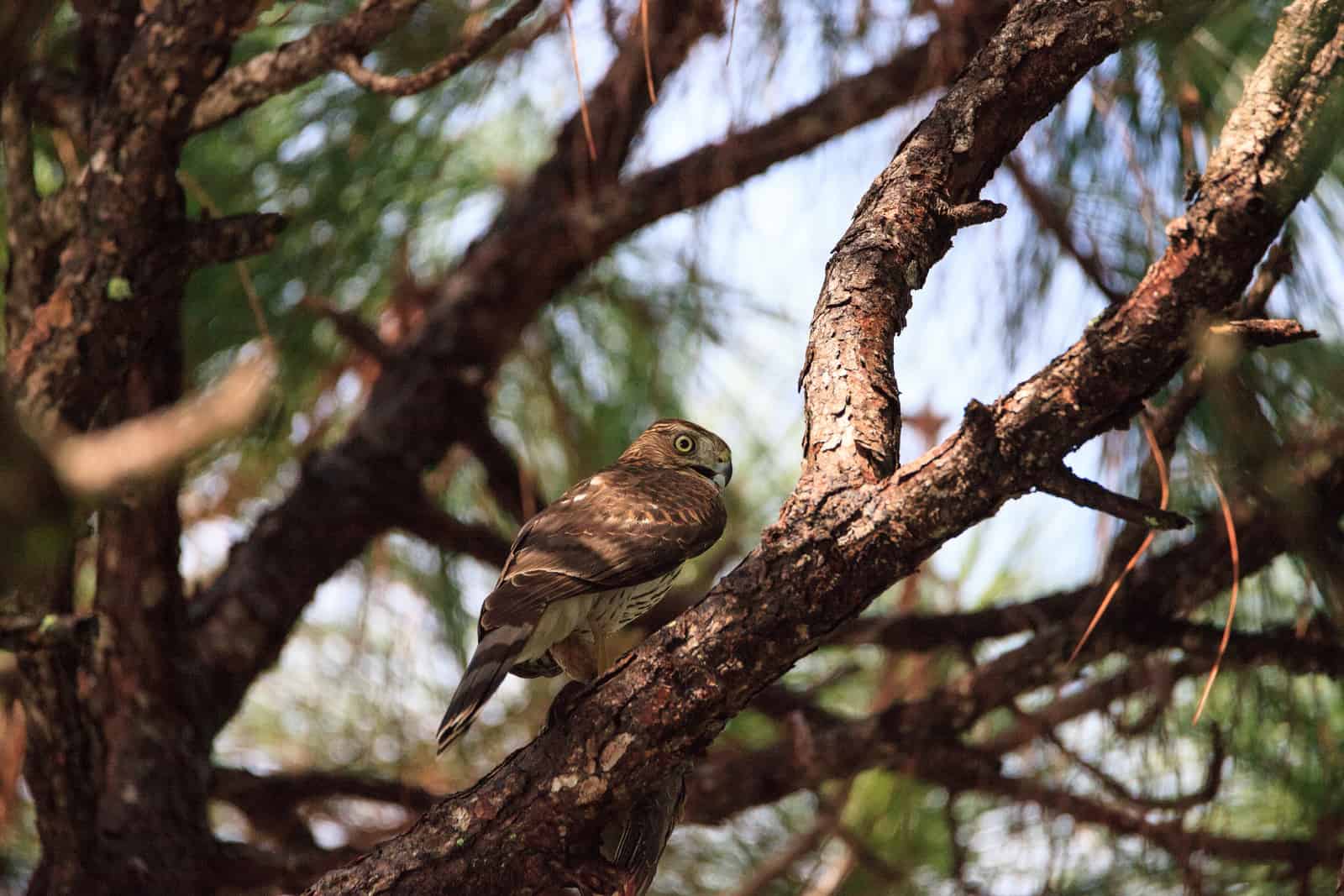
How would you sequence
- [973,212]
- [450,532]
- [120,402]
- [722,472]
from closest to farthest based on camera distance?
[973,212], [120,402], [722,472], [450,532]

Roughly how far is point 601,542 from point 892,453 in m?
0.84

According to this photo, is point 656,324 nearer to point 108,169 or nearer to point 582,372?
point 582,372

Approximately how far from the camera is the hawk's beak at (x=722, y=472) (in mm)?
3883

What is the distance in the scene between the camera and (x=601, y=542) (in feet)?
8.98

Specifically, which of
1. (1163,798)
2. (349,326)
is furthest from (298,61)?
(1163,798)

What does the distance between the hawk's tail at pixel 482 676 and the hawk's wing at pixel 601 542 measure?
0.03m

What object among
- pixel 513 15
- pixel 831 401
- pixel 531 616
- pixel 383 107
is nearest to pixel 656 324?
pixel 383 107

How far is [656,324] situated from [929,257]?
2903mm

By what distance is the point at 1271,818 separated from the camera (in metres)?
4.06

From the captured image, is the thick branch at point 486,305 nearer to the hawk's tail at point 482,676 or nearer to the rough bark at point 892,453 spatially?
the rough bark at point 892,453

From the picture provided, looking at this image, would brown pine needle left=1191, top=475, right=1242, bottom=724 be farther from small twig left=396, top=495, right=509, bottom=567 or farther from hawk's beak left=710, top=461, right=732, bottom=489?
small twig left=396, top=495, right=509, bottom=567

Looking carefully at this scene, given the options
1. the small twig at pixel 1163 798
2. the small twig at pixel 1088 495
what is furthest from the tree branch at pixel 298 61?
the small twig at pixel 1163 798

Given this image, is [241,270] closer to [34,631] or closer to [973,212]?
[34,631]

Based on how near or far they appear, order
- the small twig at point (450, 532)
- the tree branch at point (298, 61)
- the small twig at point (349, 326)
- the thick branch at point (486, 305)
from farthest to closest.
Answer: the small twig at point (450, 532) < the thick branch at point (486, 305) < the small twig at point (349, 326) < the tree branch at point (298, 61)
